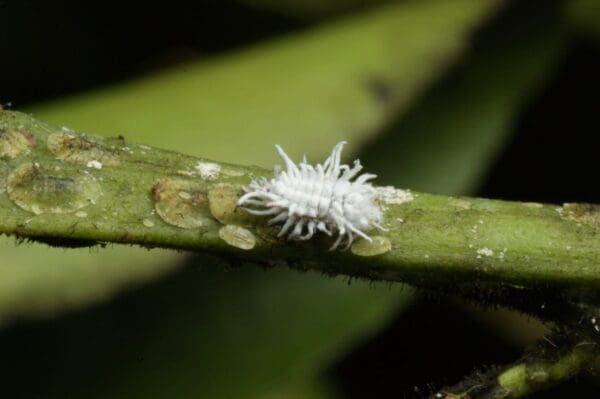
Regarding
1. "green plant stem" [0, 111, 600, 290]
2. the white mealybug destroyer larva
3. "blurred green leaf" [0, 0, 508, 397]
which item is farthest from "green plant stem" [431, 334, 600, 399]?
"blurred green leaf" [0, 0, 508, 397]

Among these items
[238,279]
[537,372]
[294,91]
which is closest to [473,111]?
[294,91]

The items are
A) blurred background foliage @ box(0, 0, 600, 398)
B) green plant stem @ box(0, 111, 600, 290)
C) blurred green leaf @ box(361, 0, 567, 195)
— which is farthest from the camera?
blurred green leaf @ box(361, 0, 567, 195)

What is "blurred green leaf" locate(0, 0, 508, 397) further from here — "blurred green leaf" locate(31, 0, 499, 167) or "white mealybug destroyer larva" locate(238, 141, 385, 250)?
"white mealybug destroyer larva" locate(238, 141, 385, 250)

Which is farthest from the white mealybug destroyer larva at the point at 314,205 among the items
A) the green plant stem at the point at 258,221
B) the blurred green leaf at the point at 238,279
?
the blurred green leaf at the point at 238,279

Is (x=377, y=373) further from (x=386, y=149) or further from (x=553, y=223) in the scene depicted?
(x=553, y=223)

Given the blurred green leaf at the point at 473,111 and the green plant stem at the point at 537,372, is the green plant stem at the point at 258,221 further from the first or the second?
the blurred green leaf at the point at 473,111

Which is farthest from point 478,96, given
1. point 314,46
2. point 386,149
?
point 314,46
